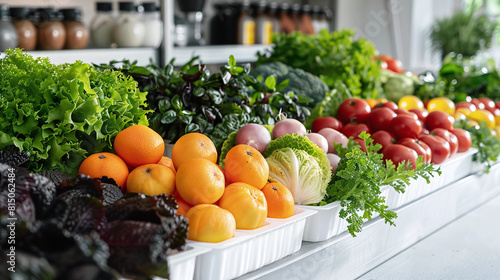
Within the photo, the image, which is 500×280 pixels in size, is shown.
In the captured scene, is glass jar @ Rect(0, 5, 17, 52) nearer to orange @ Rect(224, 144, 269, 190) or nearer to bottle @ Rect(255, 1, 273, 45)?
orange @ Rect(224, 144, 269, 190)

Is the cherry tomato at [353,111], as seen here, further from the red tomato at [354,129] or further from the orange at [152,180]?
the orange at [152,180]

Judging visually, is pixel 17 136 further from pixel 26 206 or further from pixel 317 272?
pixel 317 272

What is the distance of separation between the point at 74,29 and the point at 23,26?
0.23 meters

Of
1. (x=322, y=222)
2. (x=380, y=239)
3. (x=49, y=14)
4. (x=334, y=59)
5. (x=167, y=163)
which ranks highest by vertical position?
(x=49, y=14)

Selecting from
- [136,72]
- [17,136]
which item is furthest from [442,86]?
[17,136]

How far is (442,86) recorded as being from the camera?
2.65 meters

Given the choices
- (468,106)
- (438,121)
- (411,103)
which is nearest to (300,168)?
(438,121)

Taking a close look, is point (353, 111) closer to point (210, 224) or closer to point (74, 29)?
point (210, 224)

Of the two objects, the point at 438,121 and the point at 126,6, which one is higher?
the point at 126,6

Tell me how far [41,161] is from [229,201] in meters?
0.43

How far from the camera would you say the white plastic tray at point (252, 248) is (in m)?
0.93

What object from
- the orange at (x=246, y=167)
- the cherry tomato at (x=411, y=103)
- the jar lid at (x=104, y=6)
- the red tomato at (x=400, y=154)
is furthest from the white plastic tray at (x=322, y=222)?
the jar lid at (x=104, y=6)

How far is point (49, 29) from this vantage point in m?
2.34

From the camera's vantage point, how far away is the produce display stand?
3.60 ft
